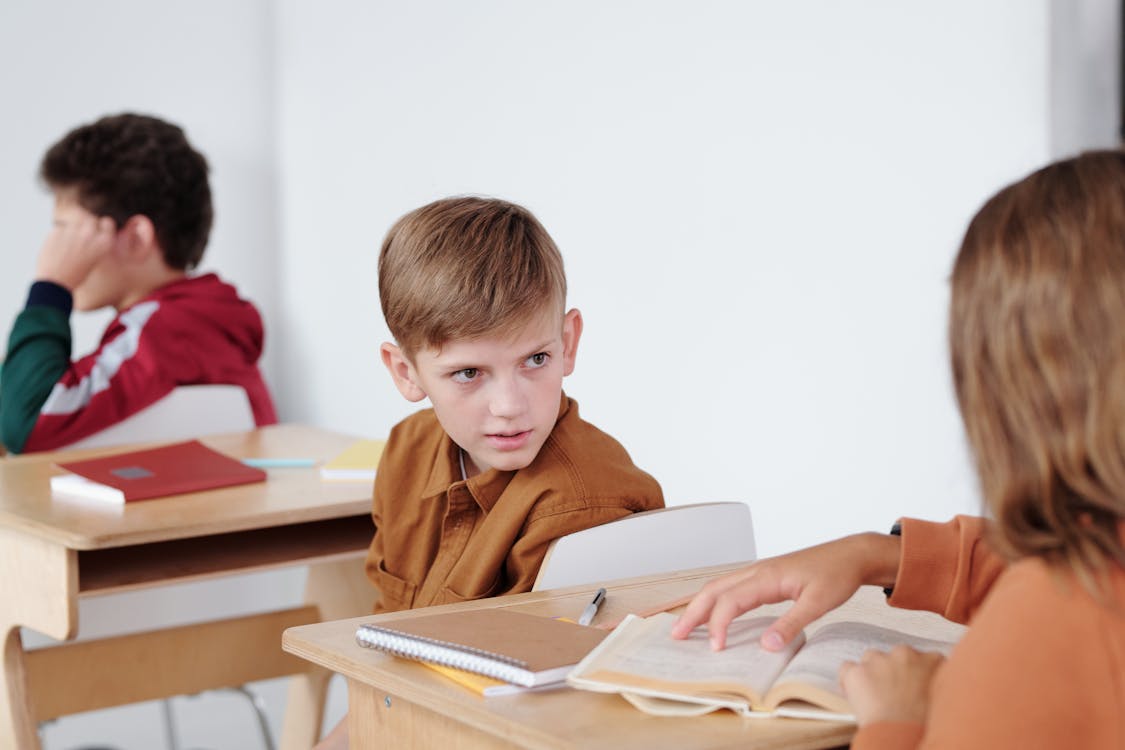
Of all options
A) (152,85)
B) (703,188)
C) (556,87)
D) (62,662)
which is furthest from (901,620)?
(152,85)

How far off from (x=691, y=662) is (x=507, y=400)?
0.53 metres

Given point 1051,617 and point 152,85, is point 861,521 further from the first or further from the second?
point 152,85

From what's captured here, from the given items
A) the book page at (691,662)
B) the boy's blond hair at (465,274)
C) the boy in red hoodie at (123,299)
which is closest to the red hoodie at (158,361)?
the boy in red hoodie at (123,299)

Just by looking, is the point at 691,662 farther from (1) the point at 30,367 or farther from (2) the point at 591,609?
(1) the point at 30,367

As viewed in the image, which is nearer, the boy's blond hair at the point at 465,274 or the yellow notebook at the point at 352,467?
the boy's blond hair at the point at 465,274

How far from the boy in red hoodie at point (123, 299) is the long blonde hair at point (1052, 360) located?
2201 mm

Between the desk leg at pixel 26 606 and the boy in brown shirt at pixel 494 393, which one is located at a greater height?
the boy in brown shirt at pixel 494 393

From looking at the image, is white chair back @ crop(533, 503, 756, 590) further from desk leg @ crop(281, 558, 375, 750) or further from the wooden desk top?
desk leg @ crop(281, 558, 375, 750)

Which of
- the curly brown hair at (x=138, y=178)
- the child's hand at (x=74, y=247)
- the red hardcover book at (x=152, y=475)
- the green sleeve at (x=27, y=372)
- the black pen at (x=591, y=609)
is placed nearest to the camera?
the black pen at (x=591, y=609)

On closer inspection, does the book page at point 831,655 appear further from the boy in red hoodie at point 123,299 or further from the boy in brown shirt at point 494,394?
the boy in red hoodie at point 123,299

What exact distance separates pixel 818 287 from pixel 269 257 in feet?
8.71

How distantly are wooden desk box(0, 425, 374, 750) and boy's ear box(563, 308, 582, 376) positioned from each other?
0.52m

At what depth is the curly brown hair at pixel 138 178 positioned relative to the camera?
3.04 m

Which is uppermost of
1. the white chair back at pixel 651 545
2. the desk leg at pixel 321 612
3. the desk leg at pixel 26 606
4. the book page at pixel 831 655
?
the book page at pixel 831 655
